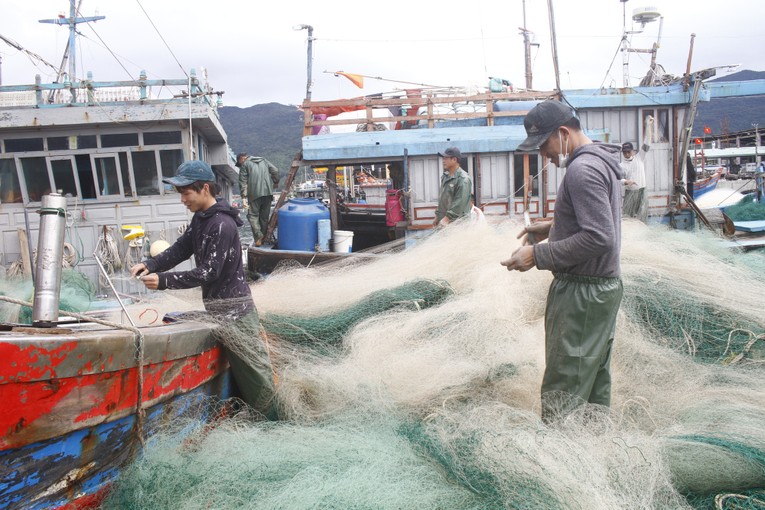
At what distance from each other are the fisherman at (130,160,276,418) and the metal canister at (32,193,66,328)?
80 cm

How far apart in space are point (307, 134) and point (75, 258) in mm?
4799

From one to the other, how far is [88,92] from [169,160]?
194cm

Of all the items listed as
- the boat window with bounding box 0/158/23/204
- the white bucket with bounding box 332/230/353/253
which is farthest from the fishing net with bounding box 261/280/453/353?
the boat window with bounding box 0/158/23/204


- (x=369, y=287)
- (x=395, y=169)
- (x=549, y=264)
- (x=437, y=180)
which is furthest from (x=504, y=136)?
(x=549, y=264)

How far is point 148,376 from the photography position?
3.18 m

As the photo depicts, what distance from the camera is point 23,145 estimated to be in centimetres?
1158

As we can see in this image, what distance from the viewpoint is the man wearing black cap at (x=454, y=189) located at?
7406 millimetres

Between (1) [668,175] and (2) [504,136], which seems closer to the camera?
(2) [504,136]

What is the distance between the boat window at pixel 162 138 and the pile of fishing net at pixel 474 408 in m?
6.73

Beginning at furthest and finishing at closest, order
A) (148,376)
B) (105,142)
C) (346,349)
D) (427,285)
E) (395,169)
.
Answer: (395,169) < (105,142) < (427,285) < (346,349) < (148,376)

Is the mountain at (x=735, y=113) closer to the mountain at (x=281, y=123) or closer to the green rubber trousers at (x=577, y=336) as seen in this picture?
the mountain at (x=281, y=123)

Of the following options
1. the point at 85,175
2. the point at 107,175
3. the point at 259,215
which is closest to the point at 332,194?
the point at 259,215

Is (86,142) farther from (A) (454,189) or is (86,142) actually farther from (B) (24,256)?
(A) (454,189)

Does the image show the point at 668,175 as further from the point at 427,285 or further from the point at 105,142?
the point at 105,142
